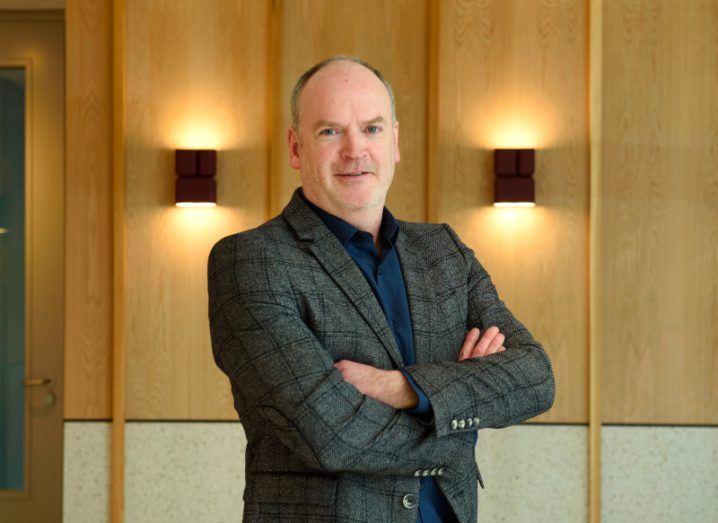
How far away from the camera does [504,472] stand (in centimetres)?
453

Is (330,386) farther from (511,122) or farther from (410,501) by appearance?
(511,122)

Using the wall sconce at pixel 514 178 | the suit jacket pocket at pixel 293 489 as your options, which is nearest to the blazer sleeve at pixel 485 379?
the suit jacket pocket at pixel 293 489

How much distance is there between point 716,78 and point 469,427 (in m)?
3.18

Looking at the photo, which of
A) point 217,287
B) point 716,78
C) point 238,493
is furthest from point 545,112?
point 217,287

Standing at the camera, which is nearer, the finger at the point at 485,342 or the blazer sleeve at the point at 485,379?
the blazer sleeve at the point at 485,379

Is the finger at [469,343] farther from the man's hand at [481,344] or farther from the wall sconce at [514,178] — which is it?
the wall sconce at [514,178]

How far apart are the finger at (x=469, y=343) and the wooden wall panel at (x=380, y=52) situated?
2341mm

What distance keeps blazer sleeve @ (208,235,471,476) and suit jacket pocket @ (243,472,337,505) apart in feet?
0.18

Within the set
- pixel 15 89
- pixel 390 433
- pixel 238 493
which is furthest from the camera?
pixel 15 89

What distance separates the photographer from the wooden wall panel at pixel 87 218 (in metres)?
4.57

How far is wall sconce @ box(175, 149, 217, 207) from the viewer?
4496 mm

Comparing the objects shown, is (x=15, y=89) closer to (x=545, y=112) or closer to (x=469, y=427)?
(x=545, y=112)

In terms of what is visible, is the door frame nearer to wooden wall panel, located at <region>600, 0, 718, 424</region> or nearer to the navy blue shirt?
wooden wall panel, located at <region>600, 0, 718, 424</region>

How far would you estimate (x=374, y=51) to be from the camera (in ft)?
15.2
